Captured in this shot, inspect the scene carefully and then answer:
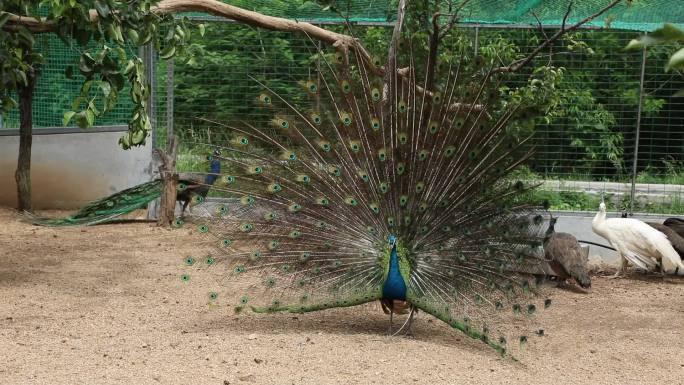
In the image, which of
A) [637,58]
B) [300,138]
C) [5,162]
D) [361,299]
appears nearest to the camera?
[361,299]

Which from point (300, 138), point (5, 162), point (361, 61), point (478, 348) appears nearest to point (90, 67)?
point (300, 138)

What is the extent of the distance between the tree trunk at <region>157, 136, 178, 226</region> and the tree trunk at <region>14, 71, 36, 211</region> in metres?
1.87

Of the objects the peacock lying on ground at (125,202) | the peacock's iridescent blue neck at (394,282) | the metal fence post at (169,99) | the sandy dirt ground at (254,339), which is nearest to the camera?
Answer: the sandy dirt ground at (254,339)

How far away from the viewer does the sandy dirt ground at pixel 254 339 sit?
205 inches

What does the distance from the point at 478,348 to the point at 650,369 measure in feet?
4.00

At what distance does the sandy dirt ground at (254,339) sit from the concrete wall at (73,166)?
317 cm

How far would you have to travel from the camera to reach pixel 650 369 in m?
6.01

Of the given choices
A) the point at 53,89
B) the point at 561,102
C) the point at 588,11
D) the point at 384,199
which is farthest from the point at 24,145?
the point at 588,11

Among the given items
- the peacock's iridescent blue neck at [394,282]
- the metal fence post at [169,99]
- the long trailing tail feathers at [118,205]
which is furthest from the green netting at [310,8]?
the peacock's iridescent blue neck at [394,282]

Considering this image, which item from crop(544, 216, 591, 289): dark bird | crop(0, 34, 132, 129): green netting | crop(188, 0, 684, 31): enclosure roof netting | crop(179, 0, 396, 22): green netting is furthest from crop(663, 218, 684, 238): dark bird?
crop(0, 34, 132, 129): green netting

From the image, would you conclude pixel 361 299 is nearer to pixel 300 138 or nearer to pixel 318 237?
pixel 318 237

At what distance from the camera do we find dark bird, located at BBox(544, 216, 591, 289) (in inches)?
349

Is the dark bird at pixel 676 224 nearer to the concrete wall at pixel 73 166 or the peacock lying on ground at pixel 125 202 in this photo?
the peacock lying on ground at pixel 125 202

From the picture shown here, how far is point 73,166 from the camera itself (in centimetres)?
1248
